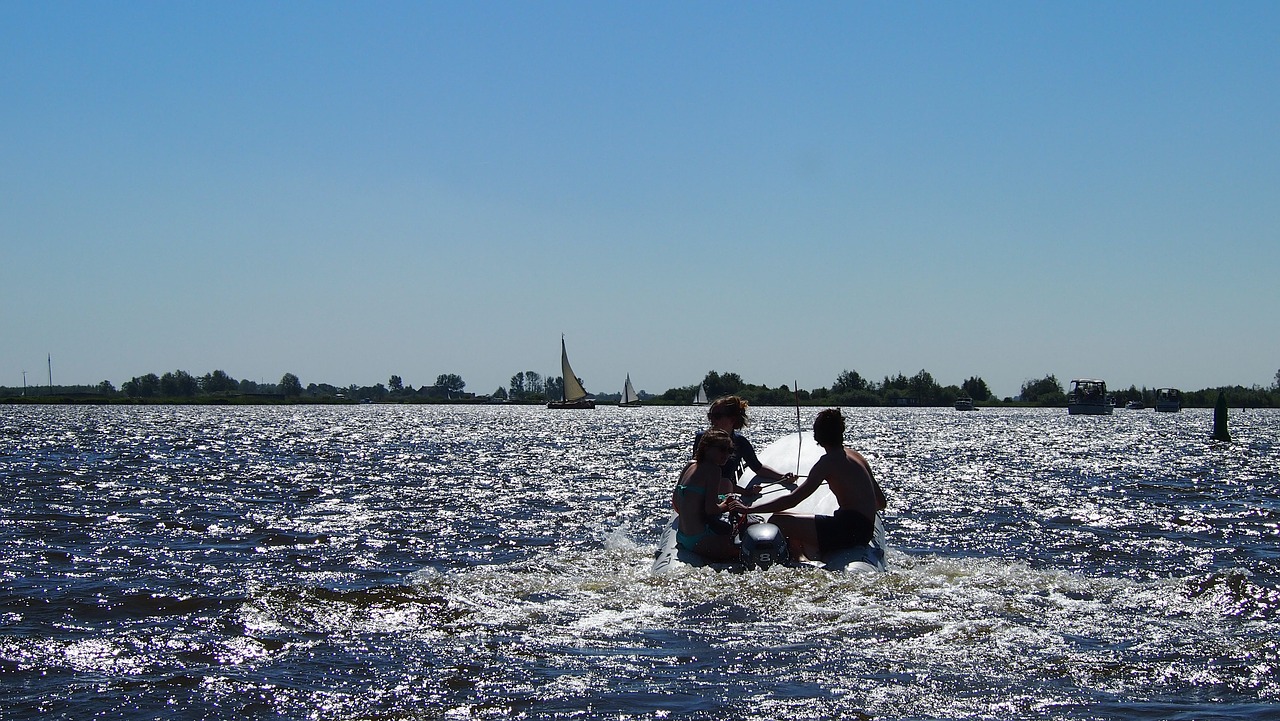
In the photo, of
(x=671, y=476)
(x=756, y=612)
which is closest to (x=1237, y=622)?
(x=756, y=612)

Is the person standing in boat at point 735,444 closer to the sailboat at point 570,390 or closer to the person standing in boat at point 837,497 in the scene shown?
the person standing in boat at point 837,497

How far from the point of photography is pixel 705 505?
952cm

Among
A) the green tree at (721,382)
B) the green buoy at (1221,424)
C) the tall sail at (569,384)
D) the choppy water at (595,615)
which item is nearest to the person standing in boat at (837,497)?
the choppy water at (595,615)

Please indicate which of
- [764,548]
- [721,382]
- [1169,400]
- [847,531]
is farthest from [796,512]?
[721,382]

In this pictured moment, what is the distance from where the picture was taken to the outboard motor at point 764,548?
30.3 ft

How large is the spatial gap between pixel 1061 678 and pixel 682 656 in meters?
2.37

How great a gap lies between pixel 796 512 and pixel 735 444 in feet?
3.57

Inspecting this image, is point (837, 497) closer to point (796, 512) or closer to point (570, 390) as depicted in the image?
point (796, 512)

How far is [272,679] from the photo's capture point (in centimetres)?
651

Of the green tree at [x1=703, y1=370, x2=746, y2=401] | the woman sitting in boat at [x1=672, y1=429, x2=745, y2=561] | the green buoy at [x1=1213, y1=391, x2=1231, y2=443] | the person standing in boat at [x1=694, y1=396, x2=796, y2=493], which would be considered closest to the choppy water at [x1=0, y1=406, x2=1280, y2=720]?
the woman sitting in boat at [x1=672, y1=429, x2=745, y2=561]

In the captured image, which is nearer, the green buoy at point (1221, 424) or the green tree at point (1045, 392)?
the green buoy at point (1221, 424)

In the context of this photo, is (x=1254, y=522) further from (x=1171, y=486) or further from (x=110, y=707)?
(x=110, y=707)

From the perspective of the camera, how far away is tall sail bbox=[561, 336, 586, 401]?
106 meters

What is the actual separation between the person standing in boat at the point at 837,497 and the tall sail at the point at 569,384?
305 feet
